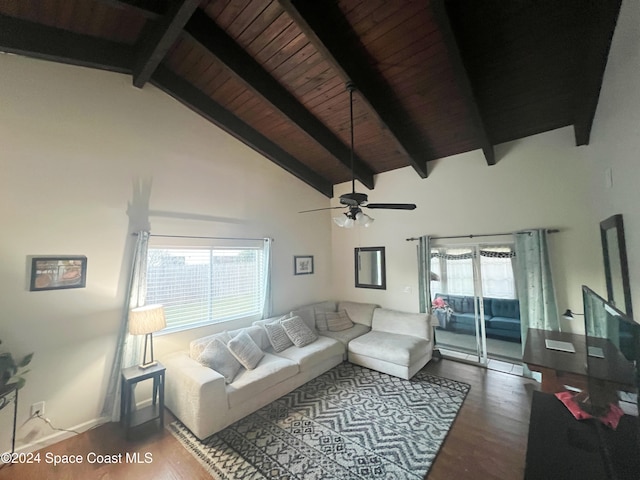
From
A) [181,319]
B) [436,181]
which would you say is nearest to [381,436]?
[181,319]

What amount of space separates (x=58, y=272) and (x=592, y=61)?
18.0ft

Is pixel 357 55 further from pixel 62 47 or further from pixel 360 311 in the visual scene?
pixel 360 311

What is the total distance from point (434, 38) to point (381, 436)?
385cm

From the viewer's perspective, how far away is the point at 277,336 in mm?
3795

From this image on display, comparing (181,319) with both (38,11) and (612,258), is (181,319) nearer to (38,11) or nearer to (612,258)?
(38,11)

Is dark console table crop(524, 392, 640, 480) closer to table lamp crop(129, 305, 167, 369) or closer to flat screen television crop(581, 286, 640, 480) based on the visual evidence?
flat screen television crop(581, 286, 640, 480)

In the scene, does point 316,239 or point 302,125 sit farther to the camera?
point 316,239

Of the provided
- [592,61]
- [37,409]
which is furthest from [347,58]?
[37,409]

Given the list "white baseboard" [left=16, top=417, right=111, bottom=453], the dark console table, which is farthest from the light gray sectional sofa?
the dark console table

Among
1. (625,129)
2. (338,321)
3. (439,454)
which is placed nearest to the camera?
(625,129)

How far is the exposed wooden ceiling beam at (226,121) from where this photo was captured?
3.24 meters

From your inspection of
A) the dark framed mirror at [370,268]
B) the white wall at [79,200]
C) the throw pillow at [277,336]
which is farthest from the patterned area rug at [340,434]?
the dark framed mirror at [370,268]

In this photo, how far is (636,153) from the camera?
5.62 ft

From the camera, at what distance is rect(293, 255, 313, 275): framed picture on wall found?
4.93 m
